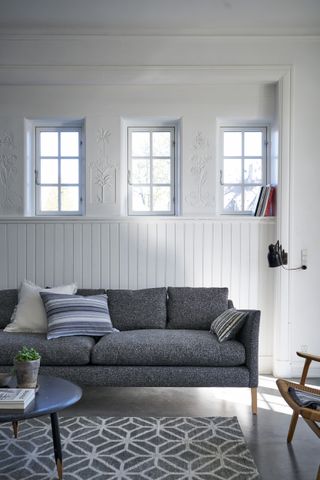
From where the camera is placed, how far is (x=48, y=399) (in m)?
2.59

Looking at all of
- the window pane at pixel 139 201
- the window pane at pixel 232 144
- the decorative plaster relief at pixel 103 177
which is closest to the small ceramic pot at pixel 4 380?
the decorative plaster relief at pixel 103 177

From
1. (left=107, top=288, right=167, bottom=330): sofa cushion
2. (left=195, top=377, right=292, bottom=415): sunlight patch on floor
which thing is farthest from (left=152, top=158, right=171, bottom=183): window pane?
(left=195, top=377, right=292, bottom=415): sunlight patch on floor

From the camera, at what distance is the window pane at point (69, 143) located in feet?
16.2

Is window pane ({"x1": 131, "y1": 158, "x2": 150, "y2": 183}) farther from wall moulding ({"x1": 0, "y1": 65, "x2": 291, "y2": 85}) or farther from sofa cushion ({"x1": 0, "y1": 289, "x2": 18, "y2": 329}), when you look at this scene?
sofa cushion ({"x1": 0, "y1": 289, "x2": 18, "y2": 329})

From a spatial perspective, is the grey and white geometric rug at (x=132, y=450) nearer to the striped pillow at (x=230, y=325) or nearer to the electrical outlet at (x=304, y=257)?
the striped pillow at (x=230, y=325)

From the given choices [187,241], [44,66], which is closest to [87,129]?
[44,66]

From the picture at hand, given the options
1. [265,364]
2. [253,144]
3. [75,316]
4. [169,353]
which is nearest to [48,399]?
[169,353]

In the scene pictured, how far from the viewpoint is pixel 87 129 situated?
4.72 meters

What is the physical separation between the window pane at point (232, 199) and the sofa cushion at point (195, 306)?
3.09 ft

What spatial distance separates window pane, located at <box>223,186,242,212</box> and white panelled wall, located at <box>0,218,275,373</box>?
10.7 inches

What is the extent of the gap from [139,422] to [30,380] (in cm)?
93

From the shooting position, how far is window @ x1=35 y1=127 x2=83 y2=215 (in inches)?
193

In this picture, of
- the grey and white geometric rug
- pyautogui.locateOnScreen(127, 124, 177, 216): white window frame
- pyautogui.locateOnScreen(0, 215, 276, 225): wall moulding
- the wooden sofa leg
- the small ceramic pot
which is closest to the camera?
the grey and white geometric rug

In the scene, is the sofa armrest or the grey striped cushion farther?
the grey striped cushion
